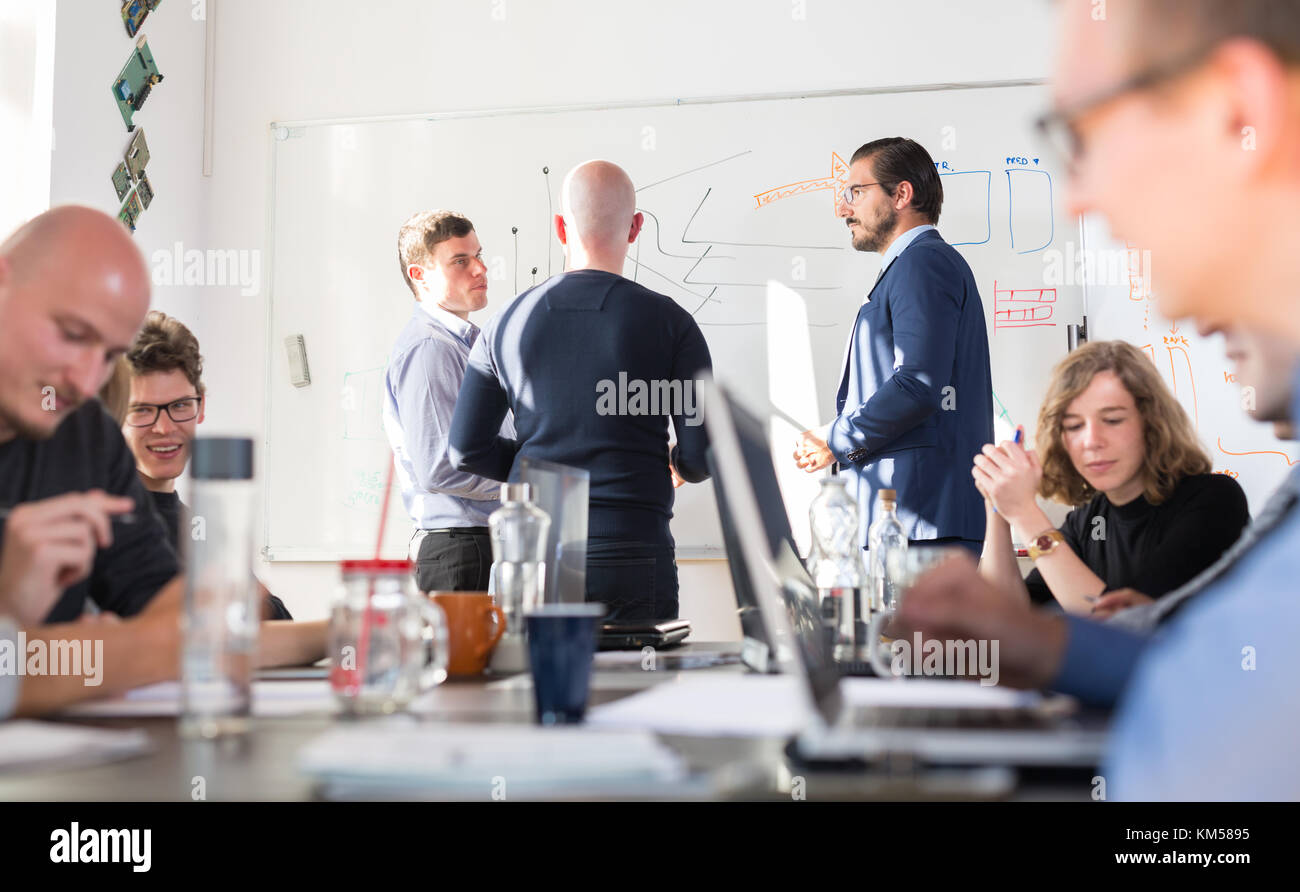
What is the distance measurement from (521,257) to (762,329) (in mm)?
808

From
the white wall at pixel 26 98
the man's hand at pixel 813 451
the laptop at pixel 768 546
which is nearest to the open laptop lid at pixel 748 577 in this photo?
the laptop at pixel 768 546

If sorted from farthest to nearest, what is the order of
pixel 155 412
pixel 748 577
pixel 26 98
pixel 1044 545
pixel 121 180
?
pixel 121 180
pixel 26 98
pixel 155 412
pixel 1044 545
pixel 748 577

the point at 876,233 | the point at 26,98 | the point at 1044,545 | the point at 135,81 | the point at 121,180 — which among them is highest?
the point at 135,81

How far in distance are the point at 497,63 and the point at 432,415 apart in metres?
1.43

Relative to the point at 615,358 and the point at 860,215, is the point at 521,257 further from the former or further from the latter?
the point at 615,358

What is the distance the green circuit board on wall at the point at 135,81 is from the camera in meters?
3.26

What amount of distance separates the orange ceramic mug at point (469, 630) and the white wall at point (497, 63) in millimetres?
2084

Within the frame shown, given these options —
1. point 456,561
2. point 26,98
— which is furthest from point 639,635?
point 26,98

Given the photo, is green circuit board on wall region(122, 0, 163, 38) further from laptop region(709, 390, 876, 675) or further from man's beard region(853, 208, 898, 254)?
laptop region(709, 390, 876, 675)

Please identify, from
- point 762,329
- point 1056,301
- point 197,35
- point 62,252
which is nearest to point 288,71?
point 197,35

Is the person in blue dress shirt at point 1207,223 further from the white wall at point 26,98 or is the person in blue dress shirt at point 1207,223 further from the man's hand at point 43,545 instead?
the white wall at point 26,98

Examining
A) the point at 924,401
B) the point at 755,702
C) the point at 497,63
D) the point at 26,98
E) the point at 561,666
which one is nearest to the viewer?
the point at 561,666

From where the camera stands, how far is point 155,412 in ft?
6.53

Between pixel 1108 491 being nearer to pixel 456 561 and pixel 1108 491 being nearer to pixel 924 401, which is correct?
pixel 924 401
